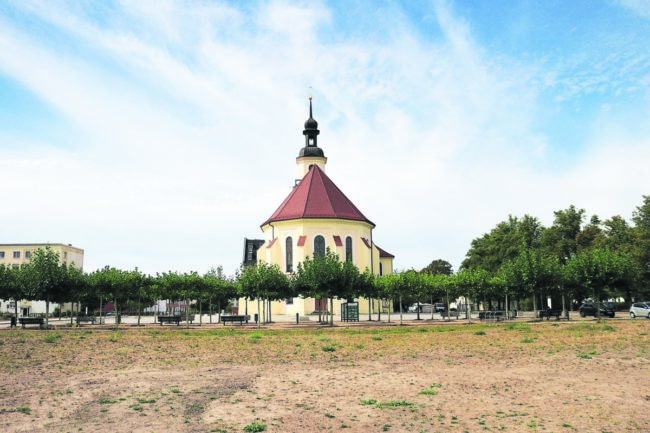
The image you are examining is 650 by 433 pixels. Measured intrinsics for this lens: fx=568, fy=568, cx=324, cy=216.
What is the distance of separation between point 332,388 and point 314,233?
48.3 m

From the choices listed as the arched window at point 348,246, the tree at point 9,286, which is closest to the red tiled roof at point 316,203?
the arched window at point 348,246

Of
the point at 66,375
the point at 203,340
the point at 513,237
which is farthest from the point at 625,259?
the point at 66,375

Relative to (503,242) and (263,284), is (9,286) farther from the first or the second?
(503,242)

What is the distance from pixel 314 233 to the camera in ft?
199

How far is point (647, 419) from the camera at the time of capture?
9609mm

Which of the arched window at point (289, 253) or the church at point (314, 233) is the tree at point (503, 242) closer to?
the church at point (314, 233)

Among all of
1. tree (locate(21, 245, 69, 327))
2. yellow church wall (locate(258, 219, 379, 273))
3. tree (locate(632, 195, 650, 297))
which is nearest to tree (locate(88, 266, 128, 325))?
tree (locate(21, 245, 69, 327))

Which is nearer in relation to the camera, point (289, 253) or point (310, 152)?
point (289, 253)

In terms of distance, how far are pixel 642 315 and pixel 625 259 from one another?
5.02 meters

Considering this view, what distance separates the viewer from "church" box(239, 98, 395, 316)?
59.7m

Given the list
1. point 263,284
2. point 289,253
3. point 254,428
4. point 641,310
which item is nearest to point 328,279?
point 263,284

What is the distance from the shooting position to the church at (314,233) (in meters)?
59.7

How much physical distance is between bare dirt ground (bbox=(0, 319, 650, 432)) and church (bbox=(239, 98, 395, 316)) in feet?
126

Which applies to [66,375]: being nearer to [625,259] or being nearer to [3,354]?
[3,354]
